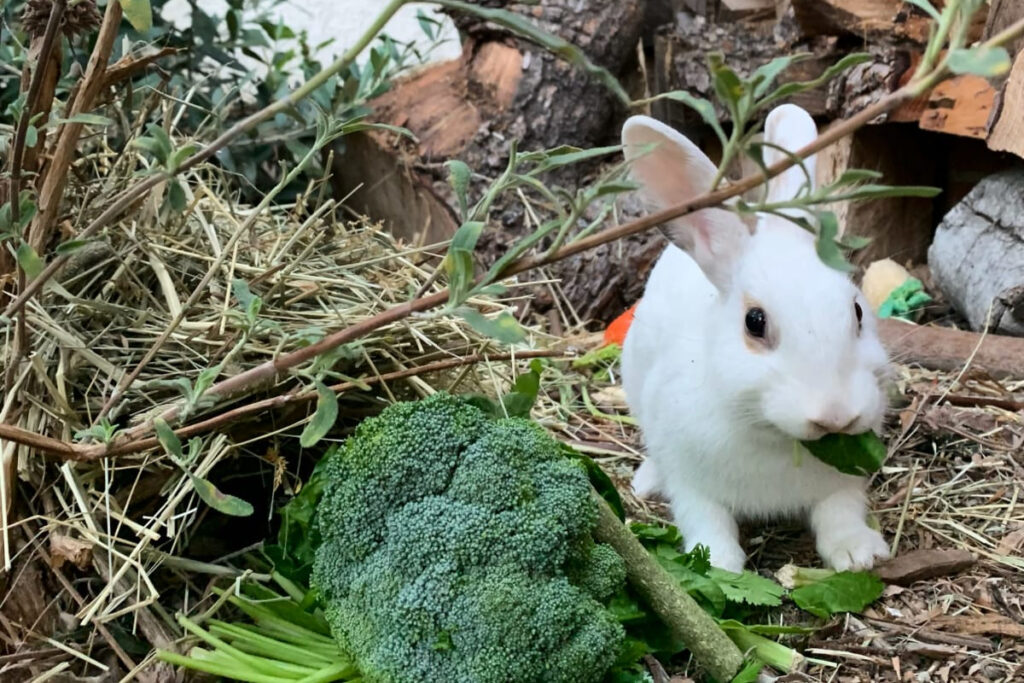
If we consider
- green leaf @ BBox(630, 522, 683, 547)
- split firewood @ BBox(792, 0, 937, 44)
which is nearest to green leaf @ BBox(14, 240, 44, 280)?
green leaf @ BBox(630, 522, 683, 547)

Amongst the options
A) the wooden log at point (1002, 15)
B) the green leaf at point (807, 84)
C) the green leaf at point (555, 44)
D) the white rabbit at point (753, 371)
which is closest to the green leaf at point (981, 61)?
the green leaf at point (807, 84)

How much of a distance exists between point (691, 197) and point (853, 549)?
805 mm

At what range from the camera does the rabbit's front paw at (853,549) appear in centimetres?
202

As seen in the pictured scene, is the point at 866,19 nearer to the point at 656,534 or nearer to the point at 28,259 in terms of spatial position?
the point at 656,534

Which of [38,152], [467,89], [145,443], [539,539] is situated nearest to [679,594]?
[539,539]

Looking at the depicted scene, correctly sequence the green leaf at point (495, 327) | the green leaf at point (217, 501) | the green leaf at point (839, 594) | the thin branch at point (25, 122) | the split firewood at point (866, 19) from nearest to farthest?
the green leaf at point (495, 327), the green leaf at point (217, 501), the thin branch at point (25, 122), the green leaf at point (839, 594), the split firewood at point (866, 19)

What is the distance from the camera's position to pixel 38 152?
1.83 meters

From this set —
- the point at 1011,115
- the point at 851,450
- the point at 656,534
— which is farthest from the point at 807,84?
the point at 1011,115

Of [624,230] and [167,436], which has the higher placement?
[624,230]

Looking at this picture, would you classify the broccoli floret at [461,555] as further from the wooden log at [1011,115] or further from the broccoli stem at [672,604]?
the wooden log at [1011,115]

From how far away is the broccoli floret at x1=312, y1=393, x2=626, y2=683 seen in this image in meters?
1.57

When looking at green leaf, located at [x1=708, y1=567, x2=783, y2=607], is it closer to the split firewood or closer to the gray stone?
the gray stone

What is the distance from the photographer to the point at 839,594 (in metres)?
1.92

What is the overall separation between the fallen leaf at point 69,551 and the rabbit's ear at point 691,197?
123 cm
